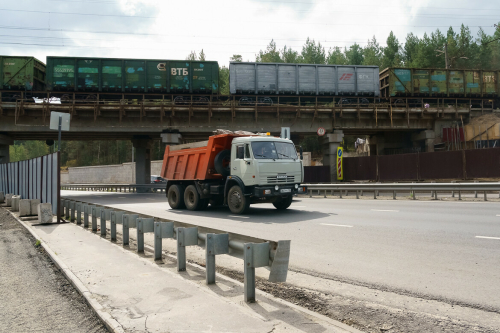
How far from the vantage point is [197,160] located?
14.4 m

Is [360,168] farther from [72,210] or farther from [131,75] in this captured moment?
[72,210]

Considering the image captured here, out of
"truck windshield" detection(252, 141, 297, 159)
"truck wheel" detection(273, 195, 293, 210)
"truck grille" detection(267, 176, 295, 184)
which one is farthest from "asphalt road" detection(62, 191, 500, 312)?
"truck windshield" detection(252, 141, 297, 159)

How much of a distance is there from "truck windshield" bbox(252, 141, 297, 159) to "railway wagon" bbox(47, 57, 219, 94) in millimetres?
24637

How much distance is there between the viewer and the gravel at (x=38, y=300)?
377cm

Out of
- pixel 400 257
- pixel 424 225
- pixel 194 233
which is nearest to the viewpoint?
pixel 194 233

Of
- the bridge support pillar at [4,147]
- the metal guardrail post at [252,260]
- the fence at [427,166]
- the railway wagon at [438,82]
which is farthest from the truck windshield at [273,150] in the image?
the bridge support pillar at [4,147]

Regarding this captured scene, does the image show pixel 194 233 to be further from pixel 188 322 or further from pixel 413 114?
pixel 413 114

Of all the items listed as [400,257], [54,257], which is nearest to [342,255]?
[400,257]

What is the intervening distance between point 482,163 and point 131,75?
29.0 meters

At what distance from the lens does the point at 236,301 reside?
4.19 m

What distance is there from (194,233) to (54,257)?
276 cm

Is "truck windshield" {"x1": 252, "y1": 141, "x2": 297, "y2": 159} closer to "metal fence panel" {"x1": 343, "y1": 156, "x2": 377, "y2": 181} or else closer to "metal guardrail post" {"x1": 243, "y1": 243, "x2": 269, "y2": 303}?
"metal guardrail post" {"x1": 243, "y1": 243, "x2": 269, "y2": 303}

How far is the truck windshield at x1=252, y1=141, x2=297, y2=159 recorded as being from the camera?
12.5 metres

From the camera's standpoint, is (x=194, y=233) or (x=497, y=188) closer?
(x=194, y=233)
